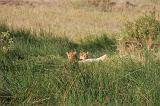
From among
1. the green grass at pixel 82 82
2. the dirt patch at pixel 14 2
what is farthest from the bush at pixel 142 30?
the dirt patch at pixel 14 2

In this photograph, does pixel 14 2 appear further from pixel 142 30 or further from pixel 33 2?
pixel 142 30

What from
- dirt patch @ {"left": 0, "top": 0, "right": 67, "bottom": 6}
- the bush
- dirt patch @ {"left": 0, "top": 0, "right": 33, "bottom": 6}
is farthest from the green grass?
dirt patch @ {"left": 0, "top": 0, "right": 67, "bottom": 6}

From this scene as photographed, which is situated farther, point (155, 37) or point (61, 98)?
point (155, 37)

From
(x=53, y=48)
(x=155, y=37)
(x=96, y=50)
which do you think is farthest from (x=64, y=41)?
(x=155, y=37)

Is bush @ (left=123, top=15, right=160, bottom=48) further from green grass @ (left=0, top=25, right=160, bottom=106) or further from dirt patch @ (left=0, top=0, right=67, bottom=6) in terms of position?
dirt patch @ (left=0, top=0, right=67, bottom=6)

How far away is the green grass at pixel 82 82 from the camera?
5883 millimetres

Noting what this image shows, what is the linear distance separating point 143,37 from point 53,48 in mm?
2027

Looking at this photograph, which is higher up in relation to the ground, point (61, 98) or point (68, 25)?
point (61, 98)

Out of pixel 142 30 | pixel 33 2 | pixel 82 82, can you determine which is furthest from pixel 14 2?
pixel 82 82

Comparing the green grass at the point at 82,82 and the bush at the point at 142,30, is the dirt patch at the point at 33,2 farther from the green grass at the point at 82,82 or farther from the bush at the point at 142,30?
the green grass at the point at 82,82

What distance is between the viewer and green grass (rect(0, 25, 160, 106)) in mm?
5883

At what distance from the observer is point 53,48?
36.9 ft

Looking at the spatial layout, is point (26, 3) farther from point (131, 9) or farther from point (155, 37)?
point (155, 37)

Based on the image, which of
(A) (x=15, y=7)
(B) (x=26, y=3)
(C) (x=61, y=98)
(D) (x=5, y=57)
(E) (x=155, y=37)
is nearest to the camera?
(C) (x=61, y=98)
